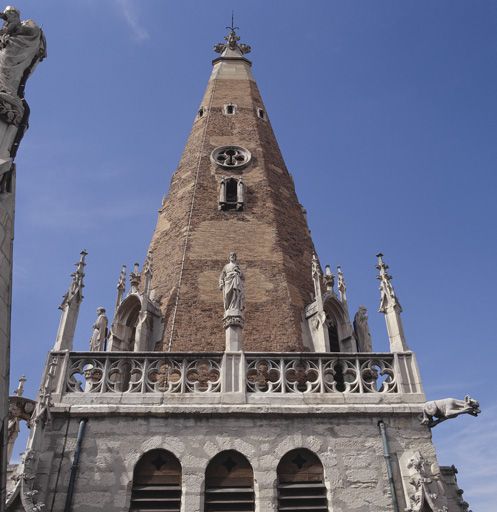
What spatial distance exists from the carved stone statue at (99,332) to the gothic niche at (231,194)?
5035mm

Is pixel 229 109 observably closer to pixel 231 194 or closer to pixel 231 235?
pixel 231 194

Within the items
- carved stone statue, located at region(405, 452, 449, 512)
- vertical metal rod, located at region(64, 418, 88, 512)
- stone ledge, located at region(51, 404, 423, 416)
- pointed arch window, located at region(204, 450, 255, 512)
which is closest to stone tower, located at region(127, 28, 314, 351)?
stone ledge, located at region(51, 404, 423, 416)

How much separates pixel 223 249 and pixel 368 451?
6922mm

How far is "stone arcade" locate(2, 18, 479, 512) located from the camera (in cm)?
962

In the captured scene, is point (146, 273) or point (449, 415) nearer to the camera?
point (449, 415)

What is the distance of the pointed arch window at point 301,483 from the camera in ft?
31.7

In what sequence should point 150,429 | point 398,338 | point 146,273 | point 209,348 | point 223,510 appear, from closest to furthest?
point 223,510 < point 150,429 < point 398,338 < point 209,348 < point 146,273

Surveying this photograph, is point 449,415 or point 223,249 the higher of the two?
point 223,249

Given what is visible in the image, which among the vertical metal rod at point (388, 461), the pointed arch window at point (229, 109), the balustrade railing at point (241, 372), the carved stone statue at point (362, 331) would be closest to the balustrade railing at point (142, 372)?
the balustrade railing at point (241, 372)

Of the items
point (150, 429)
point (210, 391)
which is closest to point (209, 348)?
point (210, 391)

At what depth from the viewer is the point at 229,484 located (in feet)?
32.1

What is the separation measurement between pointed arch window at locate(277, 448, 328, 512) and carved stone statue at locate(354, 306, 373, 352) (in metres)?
4.40

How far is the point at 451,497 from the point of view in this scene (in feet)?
32.9

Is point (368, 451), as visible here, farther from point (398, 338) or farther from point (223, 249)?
point (223, 249)
